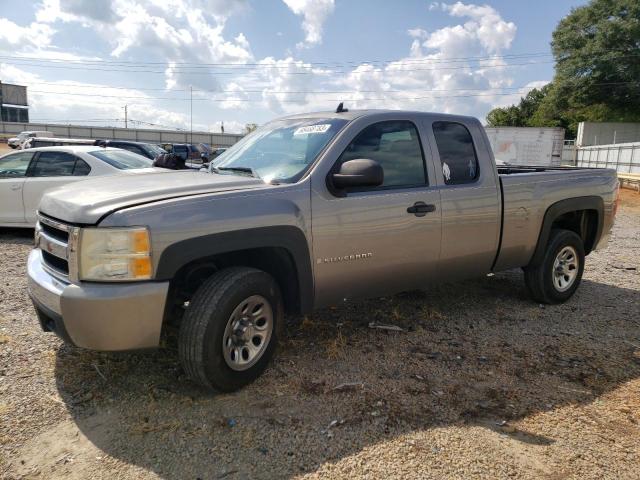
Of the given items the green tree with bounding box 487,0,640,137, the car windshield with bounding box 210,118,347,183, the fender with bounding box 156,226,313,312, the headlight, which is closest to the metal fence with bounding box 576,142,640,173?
the green tree with bounding box 487,0,640,137

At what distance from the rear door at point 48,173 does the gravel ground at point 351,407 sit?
368 cm

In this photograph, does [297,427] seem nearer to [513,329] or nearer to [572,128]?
[513,329]

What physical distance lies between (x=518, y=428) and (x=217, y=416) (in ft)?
5.99

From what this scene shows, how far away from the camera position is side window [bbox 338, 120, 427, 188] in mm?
3906

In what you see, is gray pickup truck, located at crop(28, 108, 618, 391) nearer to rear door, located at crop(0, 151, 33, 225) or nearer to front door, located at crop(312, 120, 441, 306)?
front door, located at crop(312, 120, 441, 306)

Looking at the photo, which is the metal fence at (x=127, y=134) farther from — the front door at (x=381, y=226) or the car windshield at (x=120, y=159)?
the front door at (x=381, y=226)

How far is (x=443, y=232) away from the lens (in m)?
4.23

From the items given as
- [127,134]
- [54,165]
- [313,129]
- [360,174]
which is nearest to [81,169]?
[54,165]

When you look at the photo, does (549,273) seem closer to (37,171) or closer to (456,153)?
(456,153)

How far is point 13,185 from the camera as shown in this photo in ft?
26.7

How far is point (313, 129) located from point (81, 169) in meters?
5.43

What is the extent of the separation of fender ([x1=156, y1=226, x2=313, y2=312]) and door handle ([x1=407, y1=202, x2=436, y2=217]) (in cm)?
100

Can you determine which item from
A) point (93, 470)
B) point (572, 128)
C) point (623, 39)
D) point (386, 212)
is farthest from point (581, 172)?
point (572, 128)

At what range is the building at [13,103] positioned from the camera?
264 ft
